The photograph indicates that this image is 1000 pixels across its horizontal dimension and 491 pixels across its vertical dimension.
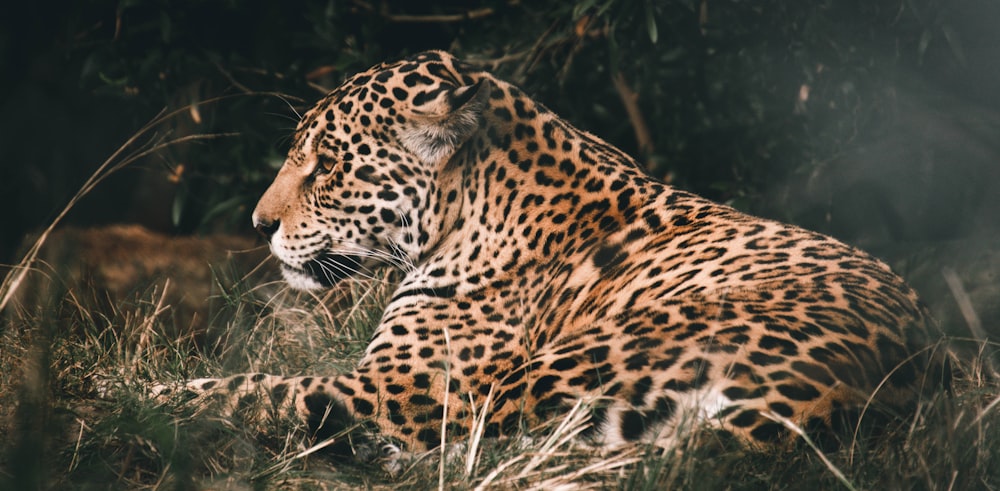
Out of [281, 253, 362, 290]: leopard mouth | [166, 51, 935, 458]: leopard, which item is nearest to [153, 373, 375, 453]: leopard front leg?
[166, 51, 935, 458]: leopard

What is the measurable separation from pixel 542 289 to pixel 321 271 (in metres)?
1.09

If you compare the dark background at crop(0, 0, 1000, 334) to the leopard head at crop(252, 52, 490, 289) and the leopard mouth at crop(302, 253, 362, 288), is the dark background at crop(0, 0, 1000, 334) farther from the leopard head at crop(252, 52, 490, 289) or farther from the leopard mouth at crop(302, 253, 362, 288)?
the leopard mouth at crop(302, 253, 362, 288)

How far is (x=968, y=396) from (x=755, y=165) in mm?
3867

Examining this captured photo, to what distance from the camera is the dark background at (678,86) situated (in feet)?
20.9

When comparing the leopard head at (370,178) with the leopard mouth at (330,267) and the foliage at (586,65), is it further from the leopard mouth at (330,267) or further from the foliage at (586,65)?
the foliage at (586,65)

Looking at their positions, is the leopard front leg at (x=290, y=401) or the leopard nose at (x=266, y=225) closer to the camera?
the leopard front leg at (x=290, y=401)

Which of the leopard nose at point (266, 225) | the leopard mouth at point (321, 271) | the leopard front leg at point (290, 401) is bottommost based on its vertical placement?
the leopard front leg at point (290, 401)

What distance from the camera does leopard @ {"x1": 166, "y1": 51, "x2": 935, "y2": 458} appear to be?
3.15m

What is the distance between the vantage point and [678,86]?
744 cm

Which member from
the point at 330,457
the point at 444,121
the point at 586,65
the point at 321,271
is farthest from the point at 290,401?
the point at 586,65

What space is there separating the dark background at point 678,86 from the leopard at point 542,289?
169cm

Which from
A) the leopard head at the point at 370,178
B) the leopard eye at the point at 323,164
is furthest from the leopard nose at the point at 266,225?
the leopard eye at the point at 323,164

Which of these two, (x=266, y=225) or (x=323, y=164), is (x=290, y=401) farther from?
(x=323, y=164)

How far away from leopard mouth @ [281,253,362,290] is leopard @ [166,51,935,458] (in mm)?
11
